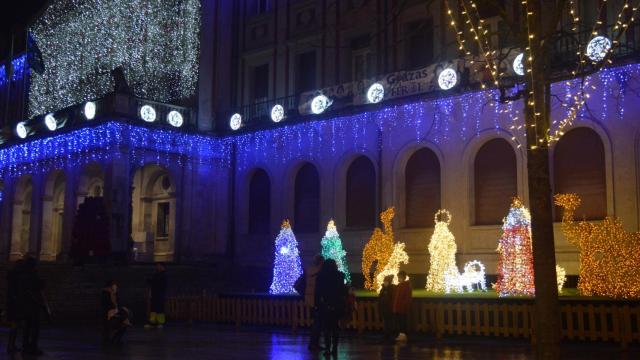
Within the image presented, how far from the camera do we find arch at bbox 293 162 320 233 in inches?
1187

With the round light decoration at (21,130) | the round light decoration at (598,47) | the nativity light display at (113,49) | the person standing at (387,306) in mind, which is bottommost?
the person standing at (387,306)

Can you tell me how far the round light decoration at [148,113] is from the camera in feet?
99.4

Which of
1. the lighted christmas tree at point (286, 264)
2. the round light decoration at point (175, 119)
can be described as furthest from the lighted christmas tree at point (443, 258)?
the round light decoration at point (175, 119)

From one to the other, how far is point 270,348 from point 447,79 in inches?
521

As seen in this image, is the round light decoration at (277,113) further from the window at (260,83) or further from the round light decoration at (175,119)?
the round light decoration at (175,119)

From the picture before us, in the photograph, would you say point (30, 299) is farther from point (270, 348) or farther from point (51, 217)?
point (51, 217)

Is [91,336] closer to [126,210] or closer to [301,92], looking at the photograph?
[126,210]

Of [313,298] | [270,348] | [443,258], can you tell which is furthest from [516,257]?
[270,348]

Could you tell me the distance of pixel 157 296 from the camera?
68.4ft

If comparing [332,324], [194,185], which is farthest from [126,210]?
[332,324]

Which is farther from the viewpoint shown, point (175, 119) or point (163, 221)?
point (163, 221)

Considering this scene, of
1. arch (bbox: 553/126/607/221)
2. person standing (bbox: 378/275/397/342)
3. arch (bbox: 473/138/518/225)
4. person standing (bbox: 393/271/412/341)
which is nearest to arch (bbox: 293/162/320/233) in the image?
arch (bbox: 473/138/518/225)

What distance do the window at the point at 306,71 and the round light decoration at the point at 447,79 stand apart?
7791 mm

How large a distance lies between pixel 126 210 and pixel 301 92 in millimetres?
8893
